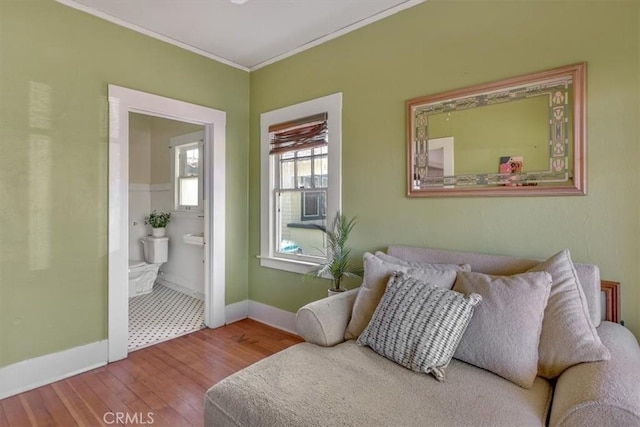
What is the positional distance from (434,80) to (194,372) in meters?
2.68

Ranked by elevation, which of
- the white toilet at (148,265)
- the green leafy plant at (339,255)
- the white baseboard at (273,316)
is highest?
the green leafy plant at (339,255)

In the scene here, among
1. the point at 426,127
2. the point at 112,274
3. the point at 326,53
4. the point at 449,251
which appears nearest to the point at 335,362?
the point at 449,251

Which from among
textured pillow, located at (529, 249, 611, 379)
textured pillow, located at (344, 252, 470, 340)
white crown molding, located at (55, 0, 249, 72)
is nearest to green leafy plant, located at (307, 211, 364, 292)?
textured pillow, located at (344, 252, 470, 340)

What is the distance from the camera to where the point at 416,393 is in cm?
128

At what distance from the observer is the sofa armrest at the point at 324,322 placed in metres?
1.75

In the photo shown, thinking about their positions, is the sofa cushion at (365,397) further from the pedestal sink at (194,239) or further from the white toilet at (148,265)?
the white toilet at (148,265)

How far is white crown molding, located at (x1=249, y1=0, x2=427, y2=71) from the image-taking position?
2.38 metres

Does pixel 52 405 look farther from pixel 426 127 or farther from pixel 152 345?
pixel 426 127

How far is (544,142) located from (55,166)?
316 cm

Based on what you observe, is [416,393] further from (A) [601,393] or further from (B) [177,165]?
(B) [177,165]

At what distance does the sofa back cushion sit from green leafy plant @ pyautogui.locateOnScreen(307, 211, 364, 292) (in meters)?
0.42

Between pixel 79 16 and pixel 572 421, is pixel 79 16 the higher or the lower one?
the higher one

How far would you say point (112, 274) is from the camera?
258 cm

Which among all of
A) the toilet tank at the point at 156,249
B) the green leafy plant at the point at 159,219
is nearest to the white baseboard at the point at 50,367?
the toilet tank at the point at 156,249
